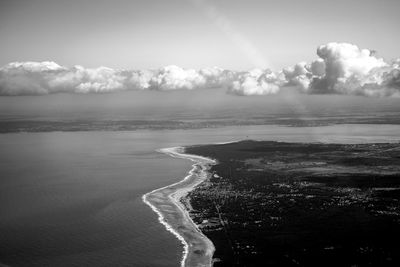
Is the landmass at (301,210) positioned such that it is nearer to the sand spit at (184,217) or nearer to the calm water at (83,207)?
the sand spit at (184,217)

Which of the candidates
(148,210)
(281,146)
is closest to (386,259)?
(148,210)

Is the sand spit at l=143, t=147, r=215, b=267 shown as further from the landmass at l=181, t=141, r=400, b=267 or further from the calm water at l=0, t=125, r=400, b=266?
the calm water at l=0, t=125, r=400, b=266

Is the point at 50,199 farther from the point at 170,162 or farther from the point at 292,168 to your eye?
the point at 292,168

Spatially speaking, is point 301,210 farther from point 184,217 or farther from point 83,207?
point 83,207

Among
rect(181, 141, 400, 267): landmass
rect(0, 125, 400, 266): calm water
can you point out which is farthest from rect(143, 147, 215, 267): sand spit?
rect(0, 125, 400, 266): calm water

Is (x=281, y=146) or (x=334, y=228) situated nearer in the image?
(x=334, y=228)
